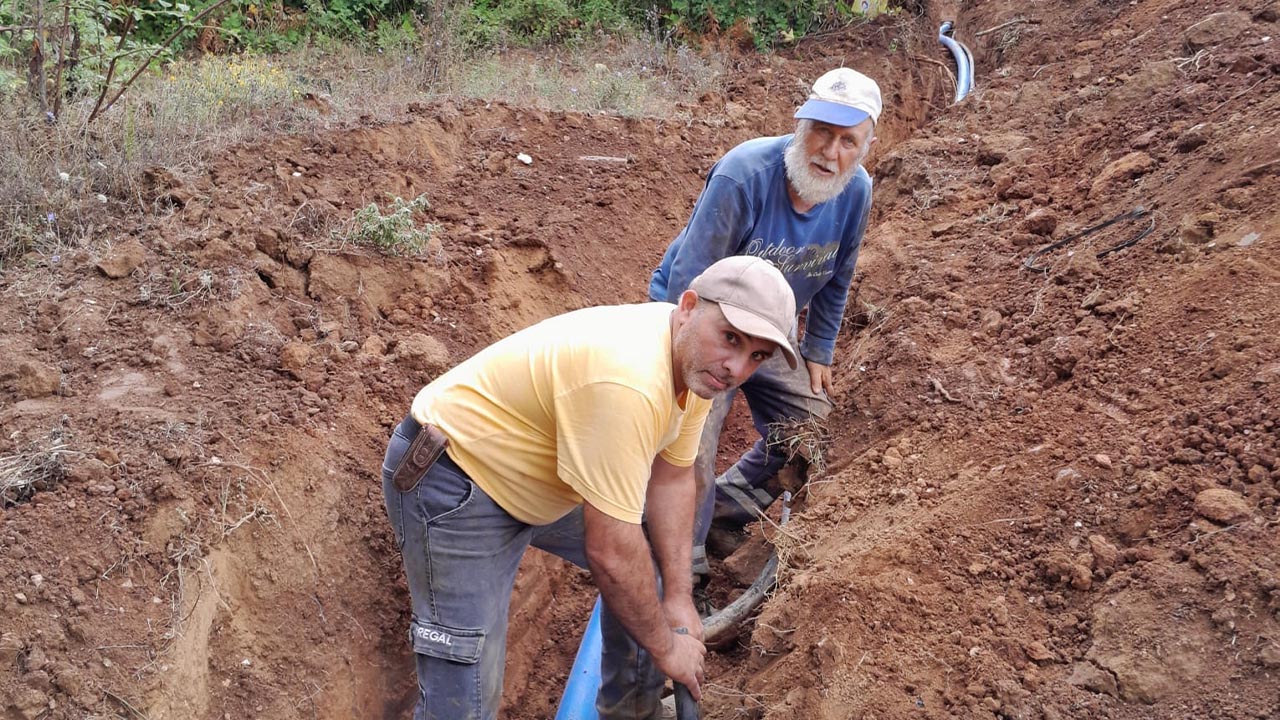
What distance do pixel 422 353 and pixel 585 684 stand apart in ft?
5.62

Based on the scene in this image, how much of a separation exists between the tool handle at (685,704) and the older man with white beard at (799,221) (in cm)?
104

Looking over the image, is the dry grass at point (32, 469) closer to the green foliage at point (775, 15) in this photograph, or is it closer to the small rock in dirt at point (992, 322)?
the small rock in dirt at point (992, 322)

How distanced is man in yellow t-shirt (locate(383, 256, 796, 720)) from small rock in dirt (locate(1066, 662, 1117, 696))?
105cm

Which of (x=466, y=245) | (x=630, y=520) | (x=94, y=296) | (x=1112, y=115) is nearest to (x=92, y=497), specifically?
(x=94, y=296)

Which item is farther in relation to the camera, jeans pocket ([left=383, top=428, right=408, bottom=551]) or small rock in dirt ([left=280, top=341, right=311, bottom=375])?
small rock in dirt ([left=280, top=341, right=311, bottom=375])

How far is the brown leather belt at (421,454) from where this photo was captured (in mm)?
2752

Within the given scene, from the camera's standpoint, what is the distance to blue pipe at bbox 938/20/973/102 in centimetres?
793

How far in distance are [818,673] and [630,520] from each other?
3.56 feet

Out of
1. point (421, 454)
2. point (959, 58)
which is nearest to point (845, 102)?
point (421, 454)

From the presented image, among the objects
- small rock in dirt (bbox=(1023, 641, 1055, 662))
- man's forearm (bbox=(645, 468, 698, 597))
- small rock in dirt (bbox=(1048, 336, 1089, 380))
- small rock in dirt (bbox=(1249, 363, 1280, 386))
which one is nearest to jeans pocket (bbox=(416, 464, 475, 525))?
man's forearm (bbox=(645, 468, 698, 597))

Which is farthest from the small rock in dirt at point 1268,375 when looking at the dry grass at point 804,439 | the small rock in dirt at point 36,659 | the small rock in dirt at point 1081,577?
the small rock in dirt at point 36,659

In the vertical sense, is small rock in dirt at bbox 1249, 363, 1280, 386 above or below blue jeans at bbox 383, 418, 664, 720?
above

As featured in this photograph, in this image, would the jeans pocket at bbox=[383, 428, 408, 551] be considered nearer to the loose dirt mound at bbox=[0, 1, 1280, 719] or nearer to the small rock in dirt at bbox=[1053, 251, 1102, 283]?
the loose dirt mound at bbox=[0, 1, 1280, 719]

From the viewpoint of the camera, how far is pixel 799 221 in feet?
12.3
